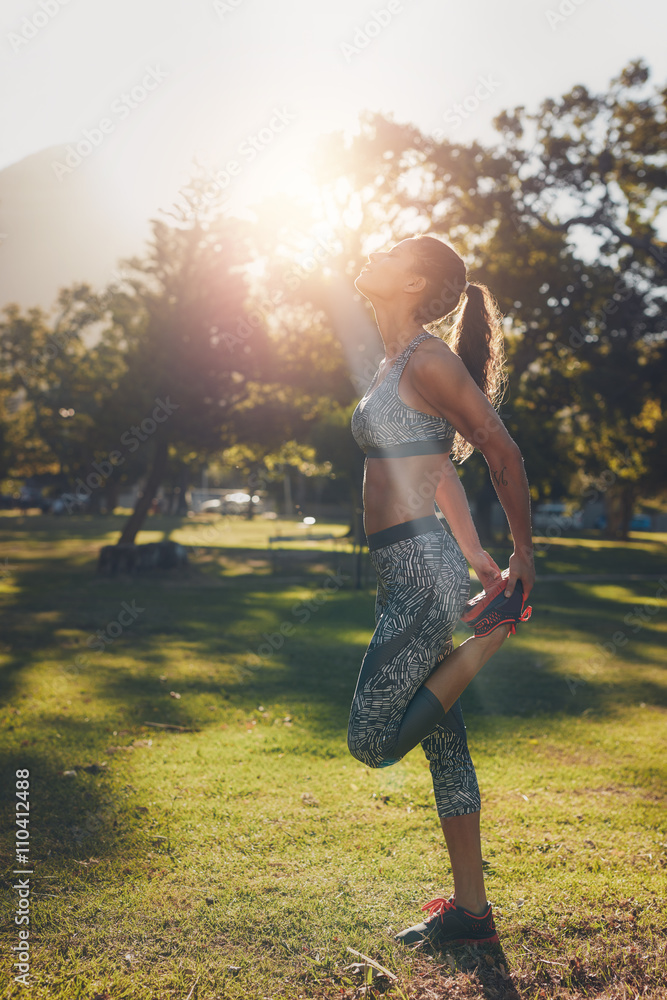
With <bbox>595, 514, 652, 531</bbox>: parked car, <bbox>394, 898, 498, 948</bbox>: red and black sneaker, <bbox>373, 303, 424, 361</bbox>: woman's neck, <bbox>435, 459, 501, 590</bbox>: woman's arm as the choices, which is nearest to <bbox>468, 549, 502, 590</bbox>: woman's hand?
<bbox>435, 459, 501, 590</bbox>: woman's arm

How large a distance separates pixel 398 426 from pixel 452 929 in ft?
6.02

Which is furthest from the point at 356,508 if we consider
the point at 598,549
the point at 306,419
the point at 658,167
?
the point at 598,549

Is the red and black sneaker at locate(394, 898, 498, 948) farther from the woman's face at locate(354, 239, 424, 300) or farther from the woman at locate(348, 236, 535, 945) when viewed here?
the woman's face at locate(354, 239, 424, 300)

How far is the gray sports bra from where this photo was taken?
246 cm

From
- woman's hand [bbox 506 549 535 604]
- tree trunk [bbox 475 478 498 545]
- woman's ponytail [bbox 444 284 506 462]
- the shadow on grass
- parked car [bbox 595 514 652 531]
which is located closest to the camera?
woman's hand [bbox 506 549 535 604]

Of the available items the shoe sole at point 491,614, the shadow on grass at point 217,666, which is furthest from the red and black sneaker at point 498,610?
the shadow on grass at point 217,666

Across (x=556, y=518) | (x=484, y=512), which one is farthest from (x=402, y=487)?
(x=556, y=518)

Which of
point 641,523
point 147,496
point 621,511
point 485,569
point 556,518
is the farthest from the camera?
point 641,523

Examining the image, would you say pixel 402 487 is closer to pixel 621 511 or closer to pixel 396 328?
pixel 396 328

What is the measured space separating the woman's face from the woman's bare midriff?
0.64 m

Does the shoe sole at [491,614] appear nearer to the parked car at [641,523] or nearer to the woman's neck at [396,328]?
the woman's neck at [396,328]

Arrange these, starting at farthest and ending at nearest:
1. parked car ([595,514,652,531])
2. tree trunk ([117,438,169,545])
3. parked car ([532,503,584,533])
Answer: parked car ([595,514,652,531]) → parked car ([532,503,584,533]) → tree trunk ([117,438,169,545])

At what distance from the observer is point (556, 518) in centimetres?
5878

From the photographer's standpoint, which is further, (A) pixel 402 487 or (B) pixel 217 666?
(B) pixel 217 666
